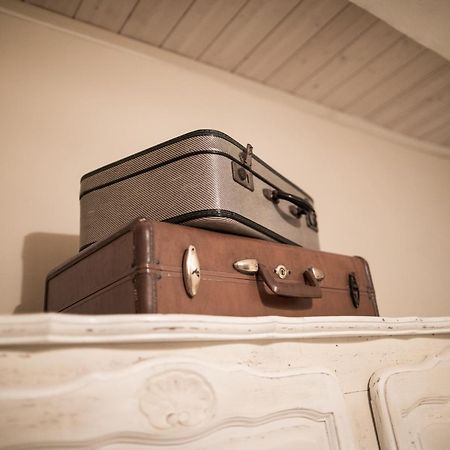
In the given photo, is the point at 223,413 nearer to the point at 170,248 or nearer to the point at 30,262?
the point at 170,248

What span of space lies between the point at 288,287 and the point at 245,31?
116cm

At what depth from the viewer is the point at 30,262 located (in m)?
1.12

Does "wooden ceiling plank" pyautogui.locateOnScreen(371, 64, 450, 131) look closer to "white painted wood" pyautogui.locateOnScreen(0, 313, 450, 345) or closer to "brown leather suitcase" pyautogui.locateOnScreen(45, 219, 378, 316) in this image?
"brown leather suitcase" pyautogui.locateOnScreen(45, 219, 378, 316)

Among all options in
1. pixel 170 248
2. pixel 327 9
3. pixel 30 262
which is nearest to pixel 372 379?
pixel 170 248

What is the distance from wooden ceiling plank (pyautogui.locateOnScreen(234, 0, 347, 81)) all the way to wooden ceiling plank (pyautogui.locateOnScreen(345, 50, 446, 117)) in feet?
1.63

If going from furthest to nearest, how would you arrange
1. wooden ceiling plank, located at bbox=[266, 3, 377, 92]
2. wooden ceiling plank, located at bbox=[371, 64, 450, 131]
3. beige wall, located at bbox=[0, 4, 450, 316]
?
1. wooden ceiling plank, located at bbox=[371, 64, 450, 131]
2. wooden ceiling plank, located at bbox=[266, 3, 377, 92]
3. beige wall, located at bbox=[0, 4, 450, 316]

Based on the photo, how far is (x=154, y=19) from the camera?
1529mm

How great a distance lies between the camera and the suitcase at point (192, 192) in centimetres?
81

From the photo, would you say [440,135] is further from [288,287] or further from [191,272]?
[191,272]

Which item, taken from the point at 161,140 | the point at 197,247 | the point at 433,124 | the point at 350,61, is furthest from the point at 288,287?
the point at 433,124

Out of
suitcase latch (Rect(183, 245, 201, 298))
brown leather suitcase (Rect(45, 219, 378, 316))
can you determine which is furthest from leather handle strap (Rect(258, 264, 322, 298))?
suitcase latch (Rect(183, 245, 201, 298))

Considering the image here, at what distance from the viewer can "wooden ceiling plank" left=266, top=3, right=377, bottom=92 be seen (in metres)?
1.57

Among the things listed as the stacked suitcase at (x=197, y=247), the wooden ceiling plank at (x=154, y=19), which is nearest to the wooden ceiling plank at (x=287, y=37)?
the wooden ceiling plank at (x=154, y=19)

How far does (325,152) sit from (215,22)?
79 centimetres
